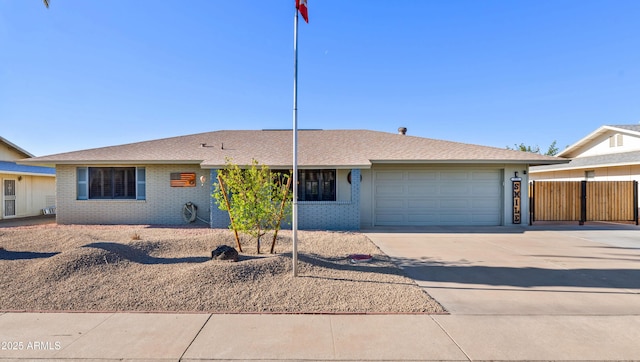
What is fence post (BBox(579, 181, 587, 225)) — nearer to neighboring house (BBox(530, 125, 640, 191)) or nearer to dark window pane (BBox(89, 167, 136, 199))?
neighboring house (BBox(530, 125, 640, 191))

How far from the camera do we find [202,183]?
1384 centimetres

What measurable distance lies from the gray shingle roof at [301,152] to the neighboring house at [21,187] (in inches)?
197

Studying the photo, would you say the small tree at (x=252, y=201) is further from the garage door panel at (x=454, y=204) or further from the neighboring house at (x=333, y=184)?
the garage door panel at (x=454, y=204)

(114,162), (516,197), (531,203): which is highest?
(114,162)

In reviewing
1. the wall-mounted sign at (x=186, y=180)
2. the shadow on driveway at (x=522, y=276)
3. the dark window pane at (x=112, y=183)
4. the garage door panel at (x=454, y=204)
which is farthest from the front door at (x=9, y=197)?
the garage door panel at (x=454, y=204)

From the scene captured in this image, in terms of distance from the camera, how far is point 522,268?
719 centimetres

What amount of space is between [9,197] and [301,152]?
15911mm

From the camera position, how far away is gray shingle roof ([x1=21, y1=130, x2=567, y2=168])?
523 inches

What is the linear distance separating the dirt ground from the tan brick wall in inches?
220

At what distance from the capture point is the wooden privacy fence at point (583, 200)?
49.2 feet

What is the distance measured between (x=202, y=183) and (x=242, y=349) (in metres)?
11.2

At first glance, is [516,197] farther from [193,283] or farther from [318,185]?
[193,283]

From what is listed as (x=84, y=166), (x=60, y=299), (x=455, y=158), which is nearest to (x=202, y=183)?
(x=84, y=166)

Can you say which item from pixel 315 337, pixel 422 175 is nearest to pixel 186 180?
pixel 422 175
